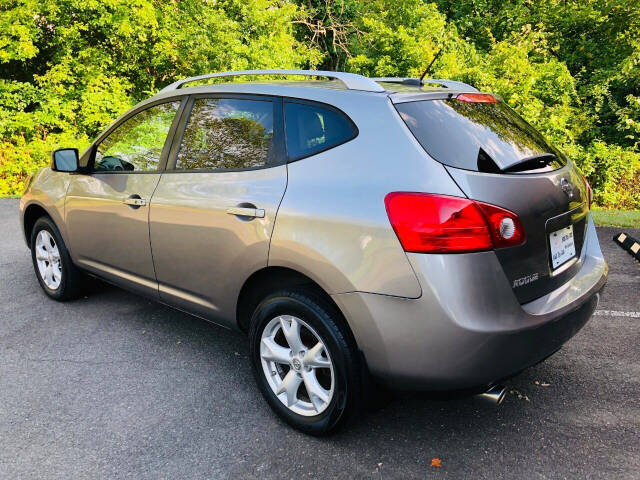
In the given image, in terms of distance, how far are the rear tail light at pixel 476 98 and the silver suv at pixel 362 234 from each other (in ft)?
0.06

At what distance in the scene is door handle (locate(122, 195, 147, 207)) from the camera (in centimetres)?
355

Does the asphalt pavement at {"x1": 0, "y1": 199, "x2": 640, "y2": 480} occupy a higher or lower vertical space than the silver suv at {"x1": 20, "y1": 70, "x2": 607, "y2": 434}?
lower

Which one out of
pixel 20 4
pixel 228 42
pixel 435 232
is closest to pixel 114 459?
pixel 435 232

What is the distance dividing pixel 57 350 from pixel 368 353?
244 cm

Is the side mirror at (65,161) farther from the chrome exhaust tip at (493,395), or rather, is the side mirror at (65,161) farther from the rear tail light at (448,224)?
the chrome exhaust tip at (493,395)

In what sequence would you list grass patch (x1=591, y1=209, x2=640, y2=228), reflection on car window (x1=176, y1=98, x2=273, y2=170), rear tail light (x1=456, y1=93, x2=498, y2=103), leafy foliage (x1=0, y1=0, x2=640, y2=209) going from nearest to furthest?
1. rear tail light (x1=456, y1=93, x2=498, y2=103)
2. reflection on car window (x1=176, y1=98, x2=273, y2=170)
3. grass patch (x1=591, y1=209, x2=640, y2=228)
4. leafy foliage (x1=0, y1=0, x2=640, y2=209)

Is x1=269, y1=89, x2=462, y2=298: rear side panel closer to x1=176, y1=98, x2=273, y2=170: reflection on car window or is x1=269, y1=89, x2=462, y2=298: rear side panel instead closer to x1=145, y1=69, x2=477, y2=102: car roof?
x1=145, y1=69, x2=477, y2=102: car roof

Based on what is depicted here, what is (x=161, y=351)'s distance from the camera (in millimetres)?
3803

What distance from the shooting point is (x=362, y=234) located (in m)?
2.40

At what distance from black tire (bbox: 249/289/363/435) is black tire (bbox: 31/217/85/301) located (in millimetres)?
2359

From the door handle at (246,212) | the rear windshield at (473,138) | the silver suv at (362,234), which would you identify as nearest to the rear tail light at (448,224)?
the silver suv at (362,234)

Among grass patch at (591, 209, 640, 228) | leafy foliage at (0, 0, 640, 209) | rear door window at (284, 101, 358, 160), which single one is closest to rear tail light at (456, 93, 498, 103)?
rear door window at (284, 101, 358, 160)

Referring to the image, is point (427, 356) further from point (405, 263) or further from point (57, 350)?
point (57, 350)

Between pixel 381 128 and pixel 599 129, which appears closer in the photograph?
pixel 381 128
